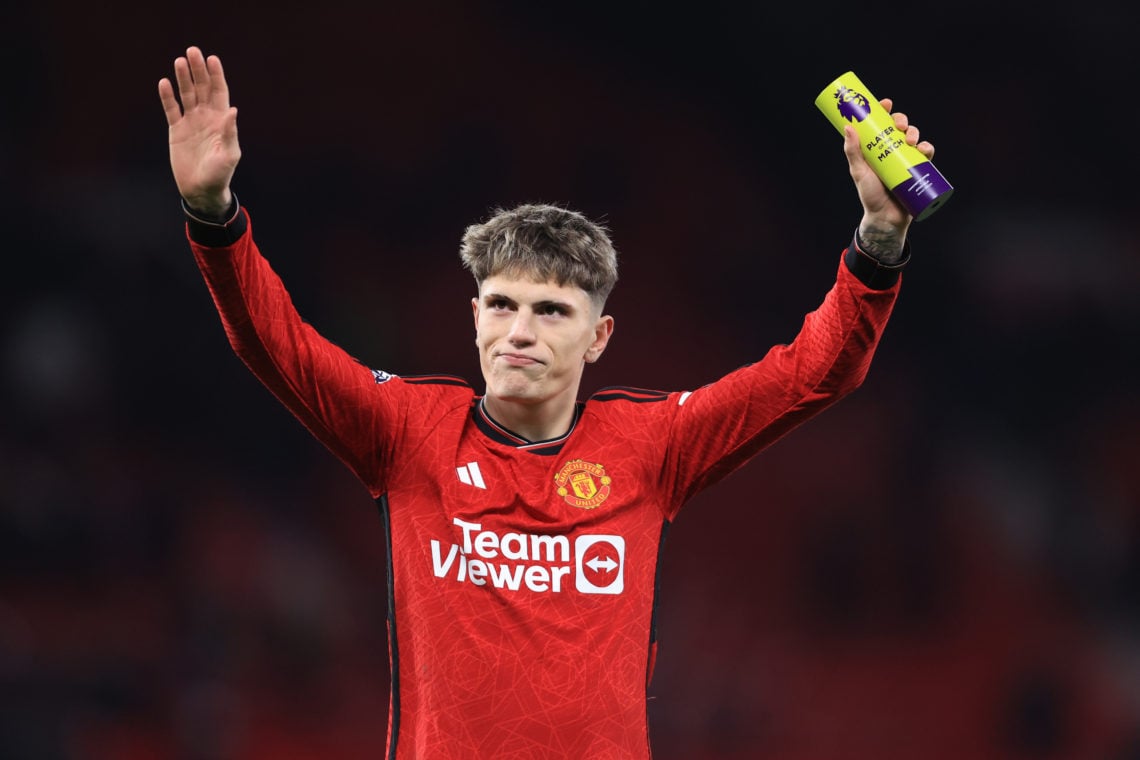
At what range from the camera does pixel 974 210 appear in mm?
5277

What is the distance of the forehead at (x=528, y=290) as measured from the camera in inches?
93.8

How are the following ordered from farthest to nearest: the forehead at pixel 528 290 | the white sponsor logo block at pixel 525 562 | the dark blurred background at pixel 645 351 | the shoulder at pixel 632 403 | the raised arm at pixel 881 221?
the dark blurred background at pixel 645 351 → the shoulder at pixel 632 403 → the forehead at pixel 528 290 → the white sponsor logo block at pixel 525 562 → the raised arm at pixel 881 221

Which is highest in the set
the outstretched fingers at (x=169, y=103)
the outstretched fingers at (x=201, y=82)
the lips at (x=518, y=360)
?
the outstretched fingers at (x=201, y=82)

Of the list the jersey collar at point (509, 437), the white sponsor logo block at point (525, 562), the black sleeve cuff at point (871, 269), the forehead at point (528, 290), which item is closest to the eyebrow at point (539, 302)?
the forehead at point (528, 290)

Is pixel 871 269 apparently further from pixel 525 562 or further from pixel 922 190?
pixel 525 562

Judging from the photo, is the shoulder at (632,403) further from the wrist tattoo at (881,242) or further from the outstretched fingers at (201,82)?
the outstretched fingers at (201,82)

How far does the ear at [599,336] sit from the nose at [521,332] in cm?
20

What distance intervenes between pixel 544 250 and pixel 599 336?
10.1 inches

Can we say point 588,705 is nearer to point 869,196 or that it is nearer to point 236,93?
point 869,196

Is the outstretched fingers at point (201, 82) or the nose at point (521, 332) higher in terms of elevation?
the outstretched fingers at point (201, 82)

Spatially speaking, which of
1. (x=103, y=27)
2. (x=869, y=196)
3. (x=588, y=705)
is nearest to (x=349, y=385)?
(x=588, y=705)

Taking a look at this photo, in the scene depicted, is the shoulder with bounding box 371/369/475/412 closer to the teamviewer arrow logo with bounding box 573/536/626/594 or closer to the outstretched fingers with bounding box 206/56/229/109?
the teamviewer arrow logo with bounding box 573/536/626/594

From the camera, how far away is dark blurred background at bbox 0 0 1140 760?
16.1ft

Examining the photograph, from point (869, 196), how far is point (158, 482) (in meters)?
3.64
